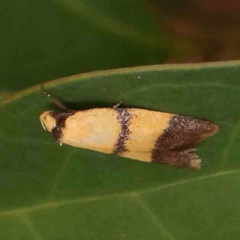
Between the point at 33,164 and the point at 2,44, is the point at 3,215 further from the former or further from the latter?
the point at 2,44

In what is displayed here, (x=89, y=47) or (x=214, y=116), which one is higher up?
(x=89, y=47)

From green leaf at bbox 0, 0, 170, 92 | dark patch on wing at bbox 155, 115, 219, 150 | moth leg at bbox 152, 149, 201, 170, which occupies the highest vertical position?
green leaf at bbox 0, 0, 170, 92

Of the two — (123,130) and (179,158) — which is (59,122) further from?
(179,158)

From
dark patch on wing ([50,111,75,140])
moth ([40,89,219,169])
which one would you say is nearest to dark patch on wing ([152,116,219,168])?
moth ([40,89,219,169])

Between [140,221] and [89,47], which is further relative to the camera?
[89,47]

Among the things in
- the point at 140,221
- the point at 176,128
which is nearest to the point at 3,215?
the point at 140,221

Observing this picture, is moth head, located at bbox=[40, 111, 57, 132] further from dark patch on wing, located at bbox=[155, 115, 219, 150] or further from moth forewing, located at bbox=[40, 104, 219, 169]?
dark patch on wing, located at bbox=[155, 115, 219, 150]

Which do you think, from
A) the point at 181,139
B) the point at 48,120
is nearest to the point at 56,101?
the point at 48,120
